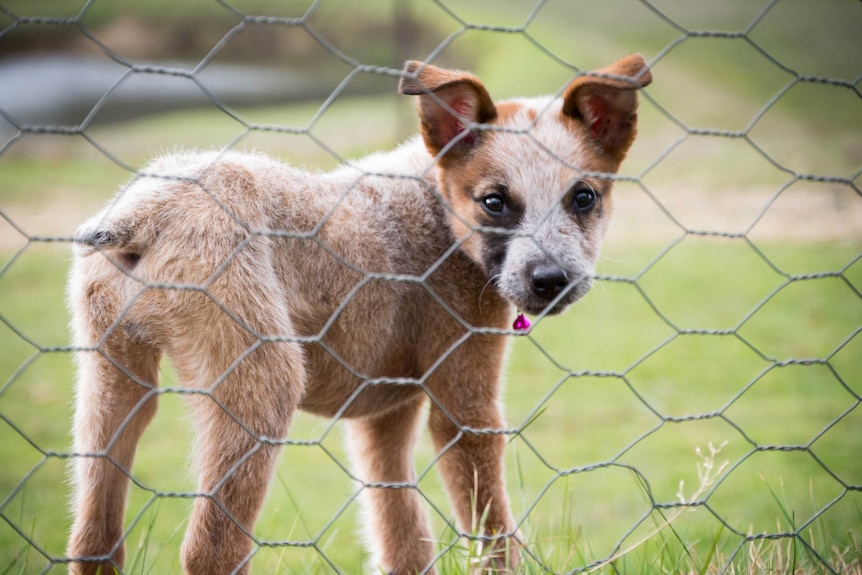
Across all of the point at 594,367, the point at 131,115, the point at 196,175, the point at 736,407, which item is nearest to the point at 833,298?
the point at 736,407

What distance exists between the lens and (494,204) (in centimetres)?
307

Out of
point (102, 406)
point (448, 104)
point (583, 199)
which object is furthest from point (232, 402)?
point (583, 199)

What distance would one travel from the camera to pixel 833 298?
8.53m

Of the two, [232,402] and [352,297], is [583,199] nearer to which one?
[352,297]

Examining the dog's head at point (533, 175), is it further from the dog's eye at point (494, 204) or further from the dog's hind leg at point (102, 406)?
the dog's hind leg at point (102, 406)

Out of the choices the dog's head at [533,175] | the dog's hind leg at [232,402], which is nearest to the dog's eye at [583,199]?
the dog's head at [533,175]

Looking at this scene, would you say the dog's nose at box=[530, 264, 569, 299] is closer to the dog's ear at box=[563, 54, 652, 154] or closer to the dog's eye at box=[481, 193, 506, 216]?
the dog's eye at box=[481, 193, 506, 216]

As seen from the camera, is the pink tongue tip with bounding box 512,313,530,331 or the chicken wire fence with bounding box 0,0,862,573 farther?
the pink tongue tip with bounding box 512,313,530,331

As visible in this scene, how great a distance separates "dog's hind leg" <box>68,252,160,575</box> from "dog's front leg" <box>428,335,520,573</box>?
1006 millimetres

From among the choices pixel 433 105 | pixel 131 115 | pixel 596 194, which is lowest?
pixel 131 115

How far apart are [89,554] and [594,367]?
16.0 ft

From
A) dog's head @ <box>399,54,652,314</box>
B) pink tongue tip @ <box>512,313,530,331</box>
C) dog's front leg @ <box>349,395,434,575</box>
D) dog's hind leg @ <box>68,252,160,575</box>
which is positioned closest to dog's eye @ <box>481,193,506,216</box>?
dog's head @ <box>399,54,652,314</box>

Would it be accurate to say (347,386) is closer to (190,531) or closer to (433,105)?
(190,531)

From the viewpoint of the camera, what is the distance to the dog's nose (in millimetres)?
2844
